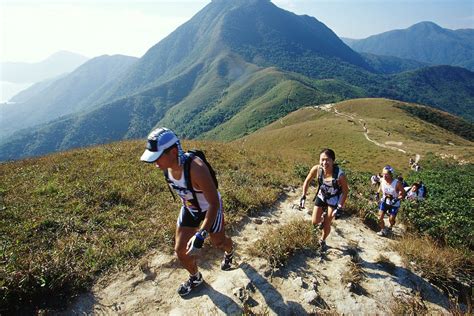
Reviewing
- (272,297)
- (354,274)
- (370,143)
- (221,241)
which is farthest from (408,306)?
(370,143)

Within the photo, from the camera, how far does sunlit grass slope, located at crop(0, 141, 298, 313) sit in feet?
17.7

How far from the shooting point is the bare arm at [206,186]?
4441 mm

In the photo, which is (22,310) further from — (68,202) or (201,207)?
(68,202)

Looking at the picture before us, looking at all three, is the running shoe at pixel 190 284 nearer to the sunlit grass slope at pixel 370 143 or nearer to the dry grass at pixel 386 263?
the dry grass at pixel 386 263

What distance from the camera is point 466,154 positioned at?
4719 centimetres

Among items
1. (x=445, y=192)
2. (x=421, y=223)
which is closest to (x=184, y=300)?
(x=421, y=223)

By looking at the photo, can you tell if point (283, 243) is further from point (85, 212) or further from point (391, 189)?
point (85, 212)

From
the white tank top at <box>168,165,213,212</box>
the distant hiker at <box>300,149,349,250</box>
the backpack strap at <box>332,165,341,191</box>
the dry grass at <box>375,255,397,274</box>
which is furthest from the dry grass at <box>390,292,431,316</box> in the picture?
the white tank top at <box>168,165,213,212</box>

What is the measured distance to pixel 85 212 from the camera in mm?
8031

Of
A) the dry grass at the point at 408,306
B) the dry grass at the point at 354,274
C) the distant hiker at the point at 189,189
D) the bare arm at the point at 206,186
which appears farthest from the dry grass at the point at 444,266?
the bare arm at the point at 206,186

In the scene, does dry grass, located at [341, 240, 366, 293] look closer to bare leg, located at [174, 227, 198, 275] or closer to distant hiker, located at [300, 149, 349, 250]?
distant hiker, located at [300, 149, 349, 250]

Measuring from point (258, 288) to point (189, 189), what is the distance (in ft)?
8.20

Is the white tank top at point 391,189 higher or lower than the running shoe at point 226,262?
higher

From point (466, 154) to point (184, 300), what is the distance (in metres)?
56.8
